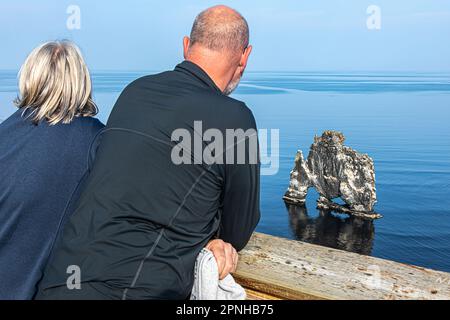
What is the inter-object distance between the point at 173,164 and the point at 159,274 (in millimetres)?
647

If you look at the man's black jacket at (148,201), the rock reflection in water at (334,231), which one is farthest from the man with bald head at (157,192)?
the rock reflection in water at (334,231)

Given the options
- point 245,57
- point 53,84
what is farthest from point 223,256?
point 53,84

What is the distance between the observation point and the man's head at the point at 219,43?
10.6 feet

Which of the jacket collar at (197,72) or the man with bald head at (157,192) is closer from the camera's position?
the man with bald head at (157,192)

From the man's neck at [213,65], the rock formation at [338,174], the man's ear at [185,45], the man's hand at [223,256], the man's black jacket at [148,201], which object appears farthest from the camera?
the rock formation at [338,174]

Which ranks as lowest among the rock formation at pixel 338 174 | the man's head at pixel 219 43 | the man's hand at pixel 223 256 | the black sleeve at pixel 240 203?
the rock formation at pixel 338 174

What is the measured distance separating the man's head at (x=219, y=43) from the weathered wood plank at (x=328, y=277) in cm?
138

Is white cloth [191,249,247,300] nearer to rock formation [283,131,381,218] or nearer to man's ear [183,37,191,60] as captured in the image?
man's ear [183,37,191,60]

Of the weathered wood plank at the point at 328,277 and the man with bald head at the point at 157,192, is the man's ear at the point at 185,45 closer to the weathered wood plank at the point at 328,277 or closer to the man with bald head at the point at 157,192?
the man with bald head at the point at 157,192

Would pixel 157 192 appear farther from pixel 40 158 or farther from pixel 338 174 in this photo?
pixel 338 174

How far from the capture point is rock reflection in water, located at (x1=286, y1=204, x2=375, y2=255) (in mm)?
101050

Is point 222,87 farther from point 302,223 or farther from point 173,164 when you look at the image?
point 302,223

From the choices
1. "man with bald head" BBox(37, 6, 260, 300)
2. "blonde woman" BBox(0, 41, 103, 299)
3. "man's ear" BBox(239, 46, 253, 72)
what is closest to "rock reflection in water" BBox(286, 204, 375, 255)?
"man's ear" BBox(239, 46, 253, 72)

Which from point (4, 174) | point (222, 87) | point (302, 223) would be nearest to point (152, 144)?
point (222, 87)
